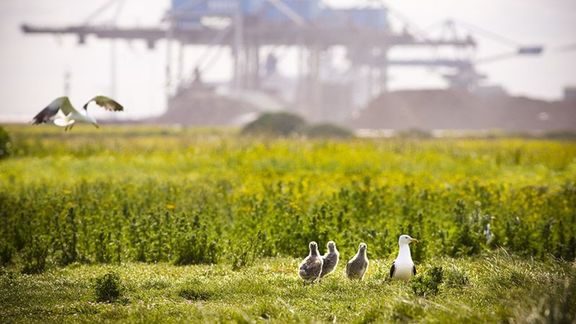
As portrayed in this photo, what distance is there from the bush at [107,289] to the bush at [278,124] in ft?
163

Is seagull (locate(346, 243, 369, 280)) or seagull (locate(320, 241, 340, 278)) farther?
seagull (locate(320, 241, 340, 278))

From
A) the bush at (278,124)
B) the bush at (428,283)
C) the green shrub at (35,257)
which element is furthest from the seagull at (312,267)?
the bush at (278,124)

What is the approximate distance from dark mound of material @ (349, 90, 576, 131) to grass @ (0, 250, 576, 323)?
112 metres

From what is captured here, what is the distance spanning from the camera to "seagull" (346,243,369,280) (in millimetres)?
12375

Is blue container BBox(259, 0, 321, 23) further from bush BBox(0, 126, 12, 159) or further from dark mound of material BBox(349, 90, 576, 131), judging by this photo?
bush BBox(0, 126, 12, 159)

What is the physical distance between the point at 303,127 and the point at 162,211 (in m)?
47.2

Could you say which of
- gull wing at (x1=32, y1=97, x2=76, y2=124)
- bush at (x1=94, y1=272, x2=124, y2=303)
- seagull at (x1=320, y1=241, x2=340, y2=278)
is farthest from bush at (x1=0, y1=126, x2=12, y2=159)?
seagull at (x1=320, y1=241, x2=340, y2=278)

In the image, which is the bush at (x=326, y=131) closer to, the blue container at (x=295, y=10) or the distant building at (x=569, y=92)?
the blue container at (x=295, y=10)

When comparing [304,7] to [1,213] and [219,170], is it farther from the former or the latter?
[1,213]

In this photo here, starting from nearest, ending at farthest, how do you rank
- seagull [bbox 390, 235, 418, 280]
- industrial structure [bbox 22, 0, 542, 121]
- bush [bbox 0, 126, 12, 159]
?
seagull [bbox 390, 235, 418, 280]
bush [bbox 0, 126, 12, 159]
industrial structure [bbox 22, 0, 542, 121]

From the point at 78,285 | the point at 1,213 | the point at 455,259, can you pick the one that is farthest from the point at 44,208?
the point at 455,259

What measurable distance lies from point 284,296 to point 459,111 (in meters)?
124

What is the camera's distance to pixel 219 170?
27656 millimetres

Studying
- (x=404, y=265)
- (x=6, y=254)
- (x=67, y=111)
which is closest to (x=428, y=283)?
(x=404, y=265)
